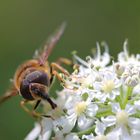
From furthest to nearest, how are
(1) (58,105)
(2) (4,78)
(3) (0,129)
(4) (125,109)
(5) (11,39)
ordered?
1. (5) (11,39)
2. (2) (4,78)
3. (3) (0,129)
4. (1) (58,105)
5. (4) (125,109)

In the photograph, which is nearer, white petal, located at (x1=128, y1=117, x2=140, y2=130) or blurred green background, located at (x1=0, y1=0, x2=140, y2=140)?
white petal, located at (x1=128, y1=117, x2=140, y2=130)

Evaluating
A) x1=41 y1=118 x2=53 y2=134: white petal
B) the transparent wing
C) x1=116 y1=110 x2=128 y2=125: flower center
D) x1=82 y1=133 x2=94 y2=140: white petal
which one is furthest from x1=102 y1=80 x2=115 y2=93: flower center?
the transparent wing

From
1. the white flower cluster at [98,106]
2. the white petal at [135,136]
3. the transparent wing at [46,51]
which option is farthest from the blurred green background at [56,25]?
the white petal at [135,136]

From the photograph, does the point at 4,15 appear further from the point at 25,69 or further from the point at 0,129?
the point at 25,69

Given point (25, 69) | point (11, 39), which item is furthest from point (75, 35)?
point (25, 69)

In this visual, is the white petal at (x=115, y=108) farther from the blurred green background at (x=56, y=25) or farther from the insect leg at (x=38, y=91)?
the blurred green background at (x=56, y=25)

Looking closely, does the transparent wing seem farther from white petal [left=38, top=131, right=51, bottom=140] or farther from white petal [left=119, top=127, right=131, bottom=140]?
white petal [left=119, top=127, right=131, bottom=140]

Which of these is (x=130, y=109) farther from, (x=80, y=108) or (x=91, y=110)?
(x=80, y=108)
